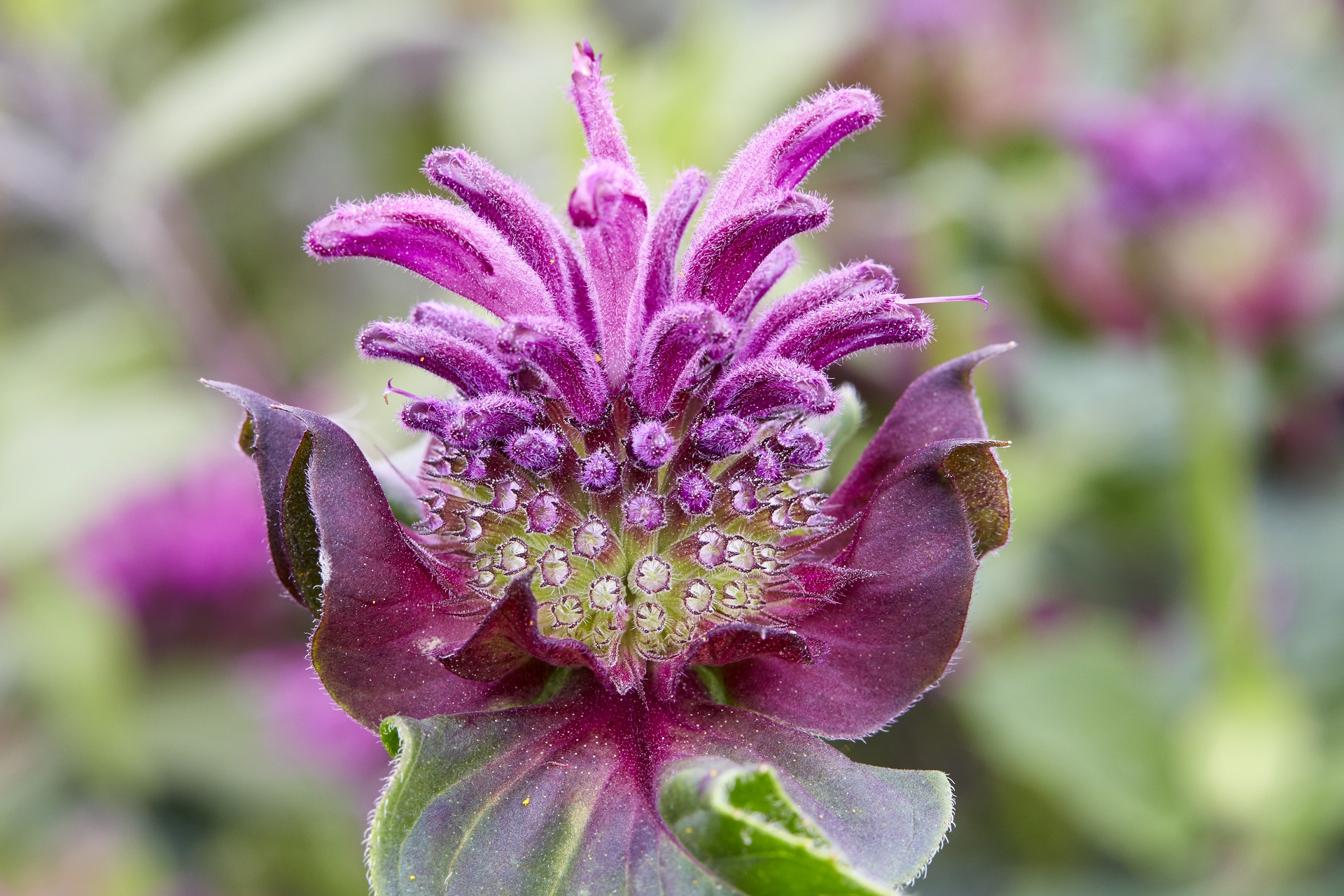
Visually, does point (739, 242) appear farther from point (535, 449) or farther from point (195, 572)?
point (195, 572)

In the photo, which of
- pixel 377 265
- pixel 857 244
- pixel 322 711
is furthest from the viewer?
pixel 377 265

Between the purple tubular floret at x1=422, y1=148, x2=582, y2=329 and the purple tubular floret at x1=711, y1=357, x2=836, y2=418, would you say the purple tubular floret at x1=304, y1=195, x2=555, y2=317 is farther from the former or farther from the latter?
the purple tubular floret at x1=711, y1=357, x2=836, y2=418

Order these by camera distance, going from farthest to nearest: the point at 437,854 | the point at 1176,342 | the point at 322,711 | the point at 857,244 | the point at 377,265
→ the point at 377,265 → the point at 857,244 → the point at 322,711 → the point at 1176,342 → the point at 437,854

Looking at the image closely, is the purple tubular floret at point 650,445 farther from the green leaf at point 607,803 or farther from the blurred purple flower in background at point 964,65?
the blurred purple flower in background at point 964,65

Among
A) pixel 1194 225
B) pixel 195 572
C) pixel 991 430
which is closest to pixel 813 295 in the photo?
pixel 991 430

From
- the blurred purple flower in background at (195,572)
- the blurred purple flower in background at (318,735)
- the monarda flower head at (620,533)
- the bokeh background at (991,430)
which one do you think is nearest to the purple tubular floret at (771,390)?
the monarda flower head at (620,533)

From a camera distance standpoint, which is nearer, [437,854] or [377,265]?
[437,854]

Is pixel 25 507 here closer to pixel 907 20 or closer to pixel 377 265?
pixel 907 20

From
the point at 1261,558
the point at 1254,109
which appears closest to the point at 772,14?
the point at 1254,109
